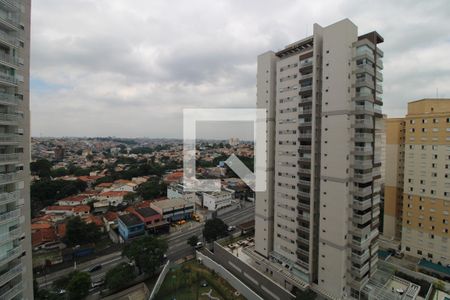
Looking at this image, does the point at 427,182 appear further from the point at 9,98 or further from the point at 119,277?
the point at 9,98

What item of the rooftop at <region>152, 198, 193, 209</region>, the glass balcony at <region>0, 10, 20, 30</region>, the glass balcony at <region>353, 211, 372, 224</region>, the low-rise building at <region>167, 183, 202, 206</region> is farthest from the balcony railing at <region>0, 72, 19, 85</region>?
the low-rise building at <region>167, 183, 202, 206</region>

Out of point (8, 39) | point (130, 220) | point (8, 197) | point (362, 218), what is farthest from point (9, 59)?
point (130, 220)

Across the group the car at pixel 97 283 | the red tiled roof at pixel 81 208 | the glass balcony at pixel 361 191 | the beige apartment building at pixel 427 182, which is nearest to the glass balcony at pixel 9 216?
the car at pixel 97 283

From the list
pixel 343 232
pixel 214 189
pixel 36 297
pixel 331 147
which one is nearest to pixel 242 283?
Result: pixel 343 232

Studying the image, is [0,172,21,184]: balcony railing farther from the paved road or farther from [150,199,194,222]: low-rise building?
[150,199,194,222]: low-rise building

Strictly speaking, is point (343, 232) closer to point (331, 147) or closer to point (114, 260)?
point (331, 147)

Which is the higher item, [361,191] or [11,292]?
[361,191]

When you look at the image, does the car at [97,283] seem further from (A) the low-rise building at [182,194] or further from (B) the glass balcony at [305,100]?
(B) the glass balcony at [305,100]
